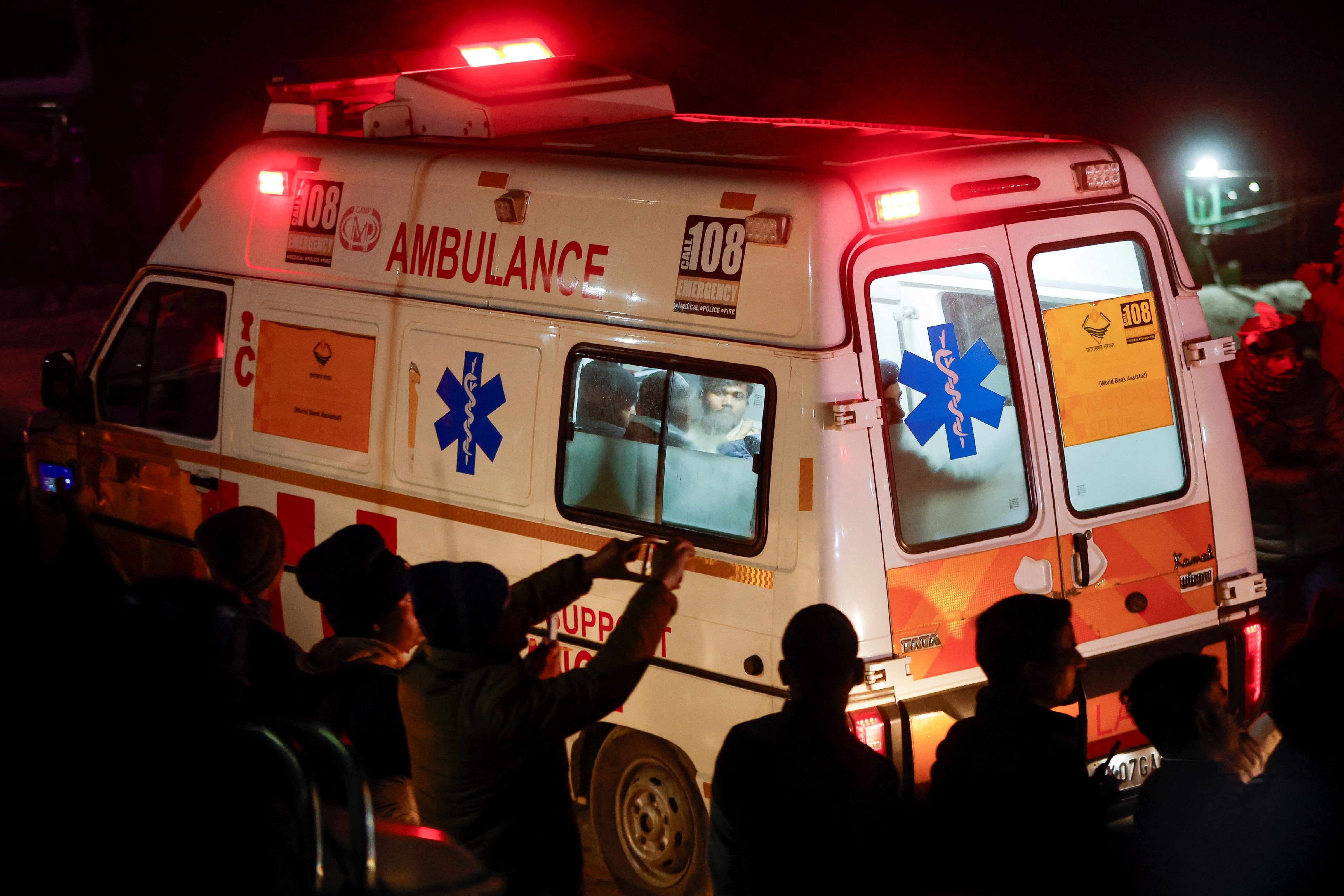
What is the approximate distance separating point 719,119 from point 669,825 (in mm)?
3051

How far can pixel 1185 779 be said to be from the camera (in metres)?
2.69

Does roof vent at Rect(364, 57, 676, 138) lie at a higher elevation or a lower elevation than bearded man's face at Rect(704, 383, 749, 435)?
higher

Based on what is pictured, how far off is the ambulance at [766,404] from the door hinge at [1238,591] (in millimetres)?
14

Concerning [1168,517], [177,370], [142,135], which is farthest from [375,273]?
[142,135]

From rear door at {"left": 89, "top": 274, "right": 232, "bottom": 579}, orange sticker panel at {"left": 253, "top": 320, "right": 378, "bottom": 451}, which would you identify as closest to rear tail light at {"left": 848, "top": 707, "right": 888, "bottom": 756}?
orange sticker panel at {"left": 253, "top": 320, "right": 378, "bottom": 451}

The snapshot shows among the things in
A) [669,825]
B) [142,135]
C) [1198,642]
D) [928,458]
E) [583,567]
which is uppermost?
[142,135]

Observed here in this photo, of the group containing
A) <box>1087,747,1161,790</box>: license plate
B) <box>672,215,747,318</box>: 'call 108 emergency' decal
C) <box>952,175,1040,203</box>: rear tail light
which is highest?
<box>952,175,1040,203</box>: rear tail light

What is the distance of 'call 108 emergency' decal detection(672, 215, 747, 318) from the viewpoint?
3.95 meters

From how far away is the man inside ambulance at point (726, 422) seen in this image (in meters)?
3.92

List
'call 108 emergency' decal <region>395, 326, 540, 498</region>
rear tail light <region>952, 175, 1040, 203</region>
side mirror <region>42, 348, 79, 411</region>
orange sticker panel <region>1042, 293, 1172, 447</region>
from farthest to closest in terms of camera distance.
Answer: side mirror <region>42, 348, 79, 411</region>
'call 108 emergency' decal <region>395, 326, 540, 498</region>
orange sticker panel <region>1042, 293, 1172, 447</region>
rear tail light <region>952, 175, 1040, 203</region>

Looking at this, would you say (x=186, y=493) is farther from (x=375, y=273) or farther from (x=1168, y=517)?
(x=1168, y=517)

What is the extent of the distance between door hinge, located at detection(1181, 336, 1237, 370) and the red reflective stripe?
9.55ft

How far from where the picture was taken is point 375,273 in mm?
5043

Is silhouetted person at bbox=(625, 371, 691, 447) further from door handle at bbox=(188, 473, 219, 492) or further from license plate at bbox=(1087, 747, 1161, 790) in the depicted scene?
door handle at bbox=(188, 473, 219, 492)
